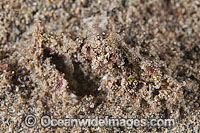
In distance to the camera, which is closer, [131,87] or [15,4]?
[131,87]

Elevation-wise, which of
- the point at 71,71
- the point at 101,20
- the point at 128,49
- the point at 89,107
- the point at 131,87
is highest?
the point at 101,20

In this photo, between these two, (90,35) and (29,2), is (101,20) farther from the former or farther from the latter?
(29,2)

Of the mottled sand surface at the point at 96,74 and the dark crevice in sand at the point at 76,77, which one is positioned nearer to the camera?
the mottled sand surface at the point at 96,74

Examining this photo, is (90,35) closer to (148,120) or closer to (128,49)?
(128,49)

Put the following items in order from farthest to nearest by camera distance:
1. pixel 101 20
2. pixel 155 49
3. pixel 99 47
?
pixel 101 20 < pixel 155 49 < pixel 99 47

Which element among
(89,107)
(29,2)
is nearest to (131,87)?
(89,107)

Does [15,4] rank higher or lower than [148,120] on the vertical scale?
higher

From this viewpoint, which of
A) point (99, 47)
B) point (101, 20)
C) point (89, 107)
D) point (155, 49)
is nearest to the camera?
point (99, 47)

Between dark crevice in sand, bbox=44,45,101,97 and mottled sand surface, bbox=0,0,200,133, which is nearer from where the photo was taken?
mottled sand surface, bbox=0,0,200,133
